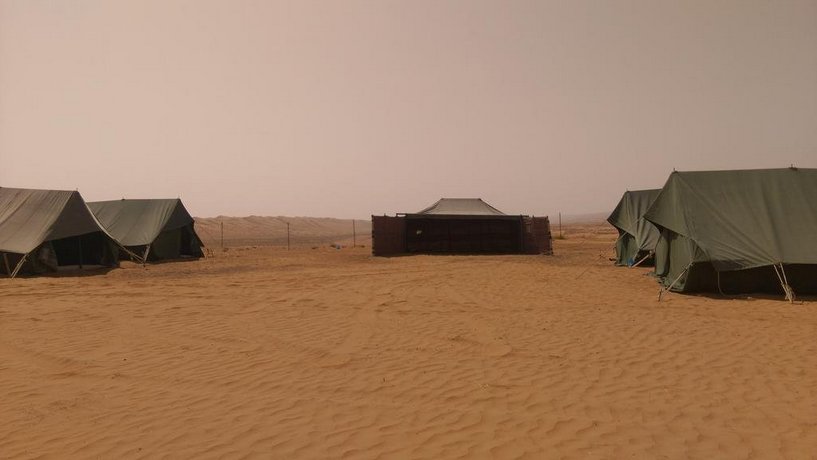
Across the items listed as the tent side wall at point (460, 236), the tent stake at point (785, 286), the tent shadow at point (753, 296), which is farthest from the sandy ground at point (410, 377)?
the tent side wall at point (460, 236)

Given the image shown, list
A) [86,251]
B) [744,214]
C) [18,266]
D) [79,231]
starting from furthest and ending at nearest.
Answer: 1. [86,251]
2. [79,231]
3. [18,266]
4. [744,214]

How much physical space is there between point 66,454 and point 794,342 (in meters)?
8.75

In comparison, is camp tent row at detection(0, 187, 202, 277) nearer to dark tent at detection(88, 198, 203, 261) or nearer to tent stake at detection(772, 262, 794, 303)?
dark tent at detection(88, 198, 203, 261)

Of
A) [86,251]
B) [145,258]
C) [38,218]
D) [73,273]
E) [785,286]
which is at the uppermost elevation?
[38,218]

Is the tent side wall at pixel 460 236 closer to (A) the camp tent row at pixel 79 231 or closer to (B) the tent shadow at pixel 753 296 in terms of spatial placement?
(A) the camp tent row at pixel 79 231

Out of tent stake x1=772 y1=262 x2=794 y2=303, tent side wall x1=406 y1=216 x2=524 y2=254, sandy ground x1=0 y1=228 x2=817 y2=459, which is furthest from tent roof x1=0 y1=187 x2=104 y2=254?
tent stake x1=772 y1=262 x2=794 y2=303

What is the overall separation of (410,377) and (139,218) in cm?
2161

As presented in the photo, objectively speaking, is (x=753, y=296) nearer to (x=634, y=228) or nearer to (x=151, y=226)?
(x=634, y=228)

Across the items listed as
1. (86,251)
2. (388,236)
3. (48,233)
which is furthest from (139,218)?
(388,236)

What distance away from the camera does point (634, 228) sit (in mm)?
17188

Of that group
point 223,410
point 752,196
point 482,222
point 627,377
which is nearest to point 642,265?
point 752,196

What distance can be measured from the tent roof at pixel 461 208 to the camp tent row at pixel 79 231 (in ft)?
39.7

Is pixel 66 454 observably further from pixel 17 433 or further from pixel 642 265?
pixel 642 265

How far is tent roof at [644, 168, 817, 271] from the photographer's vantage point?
1038 cm
